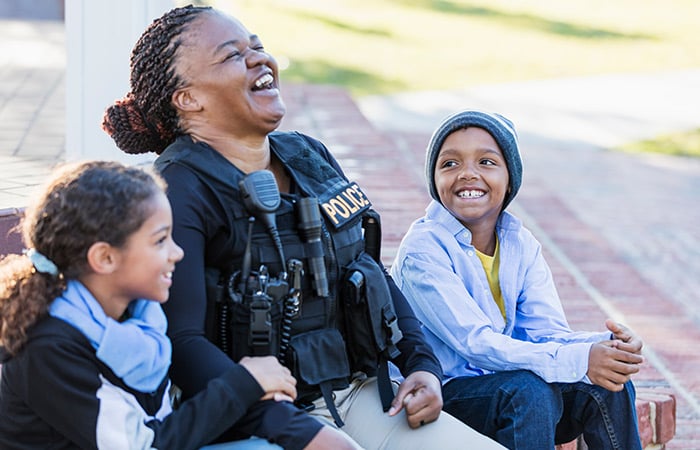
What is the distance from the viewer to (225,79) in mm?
2451

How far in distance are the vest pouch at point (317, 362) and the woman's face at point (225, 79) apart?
0.48 meters

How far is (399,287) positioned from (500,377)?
372mm

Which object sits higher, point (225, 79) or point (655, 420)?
point (225, 79)

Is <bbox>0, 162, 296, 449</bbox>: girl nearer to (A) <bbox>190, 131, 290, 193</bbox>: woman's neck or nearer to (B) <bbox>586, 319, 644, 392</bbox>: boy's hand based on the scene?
(A) <bbox>190, 131, 290, 193</bbox>: woman's neck

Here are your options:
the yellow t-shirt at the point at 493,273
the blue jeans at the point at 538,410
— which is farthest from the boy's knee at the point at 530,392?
the yellow t-shirt at the point at 493,273

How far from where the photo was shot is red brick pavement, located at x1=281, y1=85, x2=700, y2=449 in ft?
13.7

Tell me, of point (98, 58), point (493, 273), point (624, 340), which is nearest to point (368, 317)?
point (493, 273)

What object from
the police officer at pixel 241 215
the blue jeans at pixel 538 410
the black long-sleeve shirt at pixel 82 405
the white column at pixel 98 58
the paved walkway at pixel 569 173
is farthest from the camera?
the paved walkway at pixel 569 173

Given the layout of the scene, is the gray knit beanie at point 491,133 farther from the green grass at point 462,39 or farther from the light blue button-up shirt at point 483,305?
the green grass at point 462,39

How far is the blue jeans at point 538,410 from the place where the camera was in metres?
2.60

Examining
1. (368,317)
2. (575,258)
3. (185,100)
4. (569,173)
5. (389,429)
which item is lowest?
(569,173)

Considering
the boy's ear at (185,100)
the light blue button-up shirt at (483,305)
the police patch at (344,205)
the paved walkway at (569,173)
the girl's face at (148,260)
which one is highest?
the boy's ear at (185,100)

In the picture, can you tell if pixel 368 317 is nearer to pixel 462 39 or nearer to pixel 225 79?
pixel 225 79

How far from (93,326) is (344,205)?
731mm
